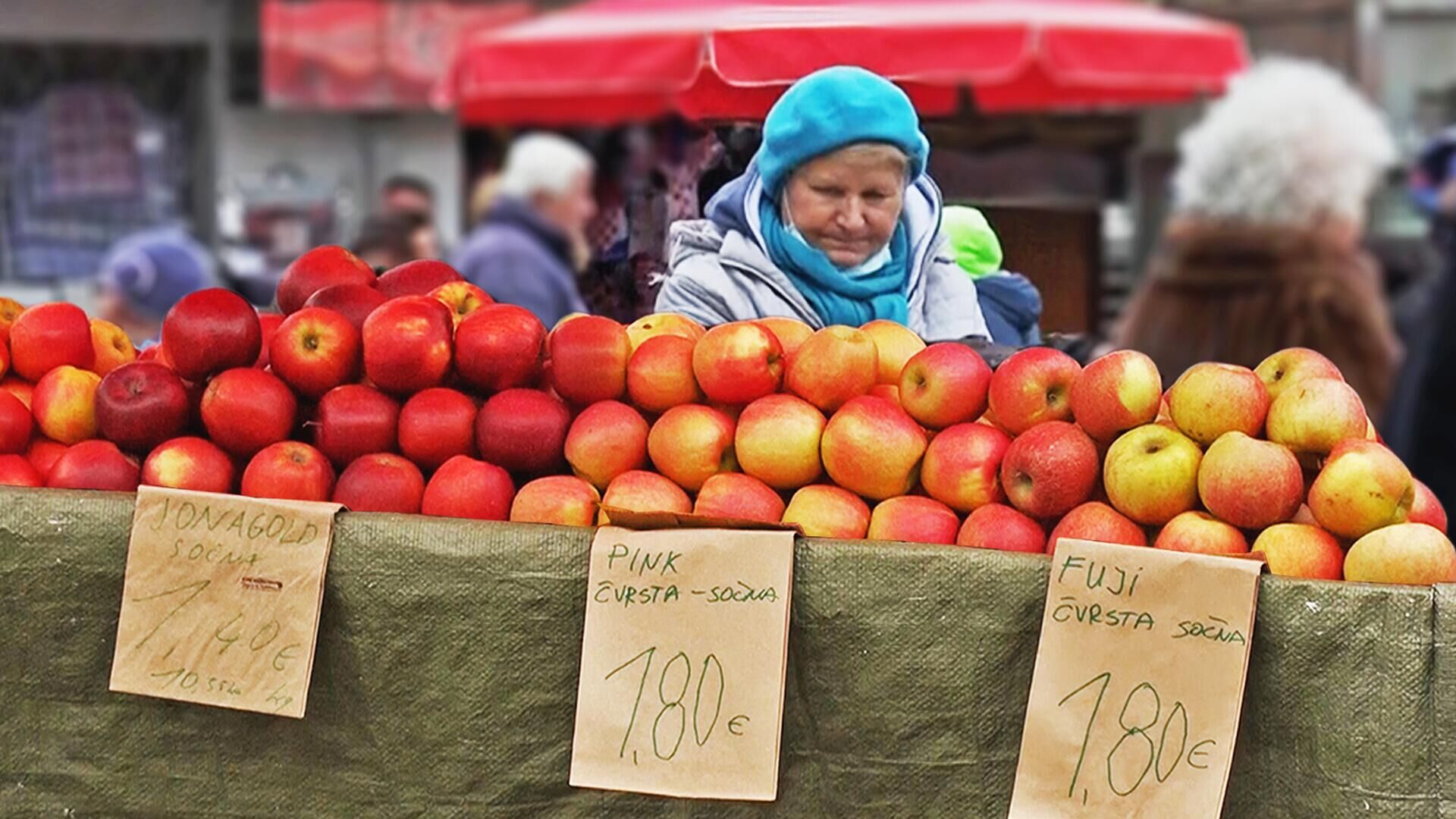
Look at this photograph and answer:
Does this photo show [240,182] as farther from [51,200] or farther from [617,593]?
[617,593]

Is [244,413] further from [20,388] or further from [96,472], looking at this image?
[20,388]

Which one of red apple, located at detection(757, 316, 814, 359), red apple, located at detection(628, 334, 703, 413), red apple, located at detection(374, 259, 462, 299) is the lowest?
red apple, located at detection(628, 334, 703, 413)

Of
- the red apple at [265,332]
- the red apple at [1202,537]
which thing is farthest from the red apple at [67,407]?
the red apple at [1202,537]

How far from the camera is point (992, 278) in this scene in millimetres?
2805

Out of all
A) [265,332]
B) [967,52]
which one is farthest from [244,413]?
[967,52]

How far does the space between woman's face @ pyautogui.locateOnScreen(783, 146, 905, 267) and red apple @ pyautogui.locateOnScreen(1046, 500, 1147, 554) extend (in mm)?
732

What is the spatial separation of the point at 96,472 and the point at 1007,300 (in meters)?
1.41

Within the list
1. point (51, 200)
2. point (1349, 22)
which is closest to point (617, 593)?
point (51, 200)

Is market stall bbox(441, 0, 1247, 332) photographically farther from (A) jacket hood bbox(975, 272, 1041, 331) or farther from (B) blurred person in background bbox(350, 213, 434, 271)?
(A) jacket hood bbox(975, 272, 1041, 331)

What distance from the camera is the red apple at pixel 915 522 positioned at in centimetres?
204

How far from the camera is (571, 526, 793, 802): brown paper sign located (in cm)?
193

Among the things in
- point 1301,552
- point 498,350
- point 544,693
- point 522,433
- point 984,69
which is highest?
point 984,69

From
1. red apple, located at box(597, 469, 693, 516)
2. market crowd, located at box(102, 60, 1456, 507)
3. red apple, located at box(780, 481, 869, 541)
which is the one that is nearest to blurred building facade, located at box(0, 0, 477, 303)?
market crowd, located at box(102, 60, 1456, 507)

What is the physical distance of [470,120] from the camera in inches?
274
